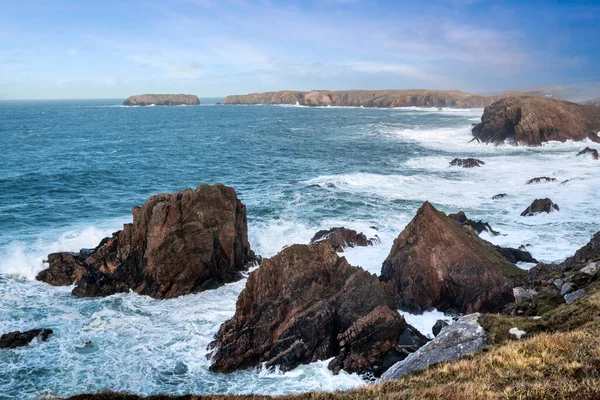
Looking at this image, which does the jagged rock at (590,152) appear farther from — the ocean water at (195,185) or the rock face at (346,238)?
the rock face at (346,238)

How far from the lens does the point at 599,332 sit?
41.2 ft

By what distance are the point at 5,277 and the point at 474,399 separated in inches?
1268

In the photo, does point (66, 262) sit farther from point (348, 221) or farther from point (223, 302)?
point (348, 221)

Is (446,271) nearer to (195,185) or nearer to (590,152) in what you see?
(195,185)

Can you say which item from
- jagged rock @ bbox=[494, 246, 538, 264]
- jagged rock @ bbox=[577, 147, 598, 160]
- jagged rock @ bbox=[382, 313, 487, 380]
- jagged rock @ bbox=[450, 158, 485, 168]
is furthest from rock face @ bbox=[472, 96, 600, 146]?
jagged rock @ bbox=[382, 313, 487, 380]

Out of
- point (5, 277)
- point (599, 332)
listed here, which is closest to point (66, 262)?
point (5, 277)

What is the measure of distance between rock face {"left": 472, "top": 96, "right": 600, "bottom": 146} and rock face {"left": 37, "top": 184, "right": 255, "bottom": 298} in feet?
255

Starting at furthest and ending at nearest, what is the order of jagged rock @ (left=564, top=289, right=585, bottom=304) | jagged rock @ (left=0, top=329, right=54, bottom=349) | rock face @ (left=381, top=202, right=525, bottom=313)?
1. rock face @ (left=381, top=202, right=525, bottom=313)
2. jagged rock @ (left=0, top=329, right=54, bottom=349)
3. jagged rock @ (left=564, top=289, right=585, bottom=304)

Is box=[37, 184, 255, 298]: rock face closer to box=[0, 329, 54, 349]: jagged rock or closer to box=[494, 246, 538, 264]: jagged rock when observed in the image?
box=[0, 329, 54, 349]: jagged rock

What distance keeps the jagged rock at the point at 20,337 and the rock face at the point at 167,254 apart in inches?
203

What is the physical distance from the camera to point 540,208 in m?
40.3

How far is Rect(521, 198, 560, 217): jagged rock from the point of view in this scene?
132 feet

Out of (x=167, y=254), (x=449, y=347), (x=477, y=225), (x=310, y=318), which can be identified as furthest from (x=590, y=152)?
(x=167, y=254)

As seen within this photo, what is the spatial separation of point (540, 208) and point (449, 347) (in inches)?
1212
